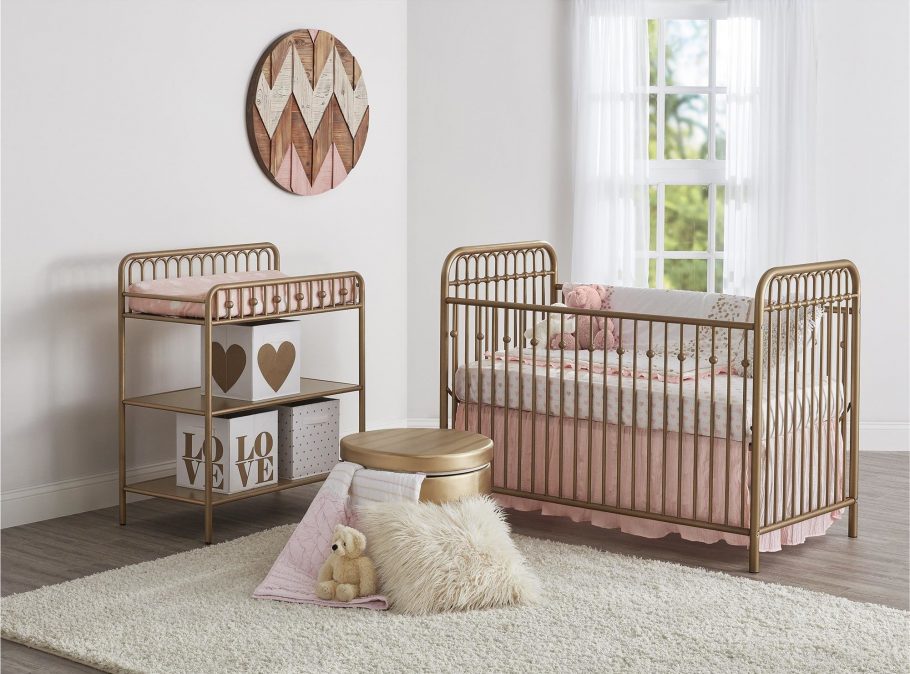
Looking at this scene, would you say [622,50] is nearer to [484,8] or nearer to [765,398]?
[484,8]

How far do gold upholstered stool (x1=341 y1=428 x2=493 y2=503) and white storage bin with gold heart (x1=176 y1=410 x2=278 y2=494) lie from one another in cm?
48

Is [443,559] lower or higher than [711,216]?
lower

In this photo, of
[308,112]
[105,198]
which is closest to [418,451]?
[105,198]

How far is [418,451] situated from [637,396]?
0.72 m

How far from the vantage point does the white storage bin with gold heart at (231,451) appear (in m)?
3.62

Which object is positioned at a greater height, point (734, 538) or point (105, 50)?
point (105, 50)

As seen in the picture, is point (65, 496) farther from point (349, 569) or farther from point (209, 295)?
point (349, 569)

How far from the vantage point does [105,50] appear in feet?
12.4

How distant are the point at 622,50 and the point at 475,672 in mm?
3134

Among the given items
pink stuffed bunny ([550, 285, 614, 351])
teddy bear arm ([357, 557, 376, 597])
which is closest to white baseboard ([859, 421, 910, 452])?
pink stuffed bunny ([550, 285, 614, 351])

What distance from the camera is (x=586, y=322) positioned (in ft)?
13.1

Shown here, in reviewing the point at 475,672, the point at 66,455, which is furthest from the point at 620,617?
the point at 66,455

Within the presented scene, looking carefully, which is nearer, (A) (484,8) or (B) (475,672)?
(B) (475,672)

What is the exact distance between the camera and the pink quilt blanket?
2.99 metres
